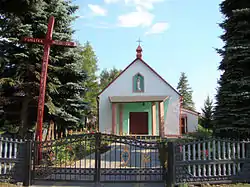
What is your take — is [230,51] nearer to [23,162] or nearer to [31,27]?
[23,162]

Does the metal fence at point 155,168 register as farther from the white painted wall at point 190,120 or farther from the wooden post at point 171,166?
the white painted wall at point 190,120

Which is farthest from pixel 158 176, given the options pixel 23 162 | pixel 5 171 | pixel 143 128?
pixel 143 128

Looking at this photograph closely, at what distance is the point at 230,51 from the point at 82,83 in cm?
754

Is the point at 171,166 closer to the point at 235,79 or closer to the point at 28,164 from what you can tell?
the point at 28,164

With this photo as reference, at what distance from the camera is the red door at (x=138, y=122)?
18.4m

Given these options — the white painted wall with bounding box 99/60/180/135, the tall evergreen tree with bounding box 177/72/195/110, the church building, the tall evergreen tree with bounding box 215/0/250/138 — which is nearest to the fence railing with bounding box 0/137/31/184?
the tall evergreen tree with bounding box 215/0/250/138

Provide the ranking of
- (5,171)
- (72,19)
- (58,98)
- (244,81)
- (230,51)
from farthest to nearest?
(72,19) < (58,98) < (230,51) < (244,81) < (5,171)

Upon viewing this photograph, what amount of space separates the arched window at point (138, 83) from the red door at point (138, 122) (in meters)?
1.93

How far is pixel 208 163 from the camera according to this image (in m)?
5.93

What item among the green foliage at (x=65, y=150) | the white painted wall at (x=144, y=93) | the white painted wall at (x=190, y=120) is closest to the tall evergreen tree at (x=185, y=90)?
the white painted wall at (x=190, y=120)

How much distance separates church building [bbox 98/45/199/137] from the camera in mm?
17797

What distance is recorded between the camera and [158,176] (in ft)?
20.5

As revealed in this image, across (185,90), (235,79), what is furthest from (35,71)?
(185,90)

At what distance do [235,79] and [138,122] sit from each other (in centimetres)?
1100
